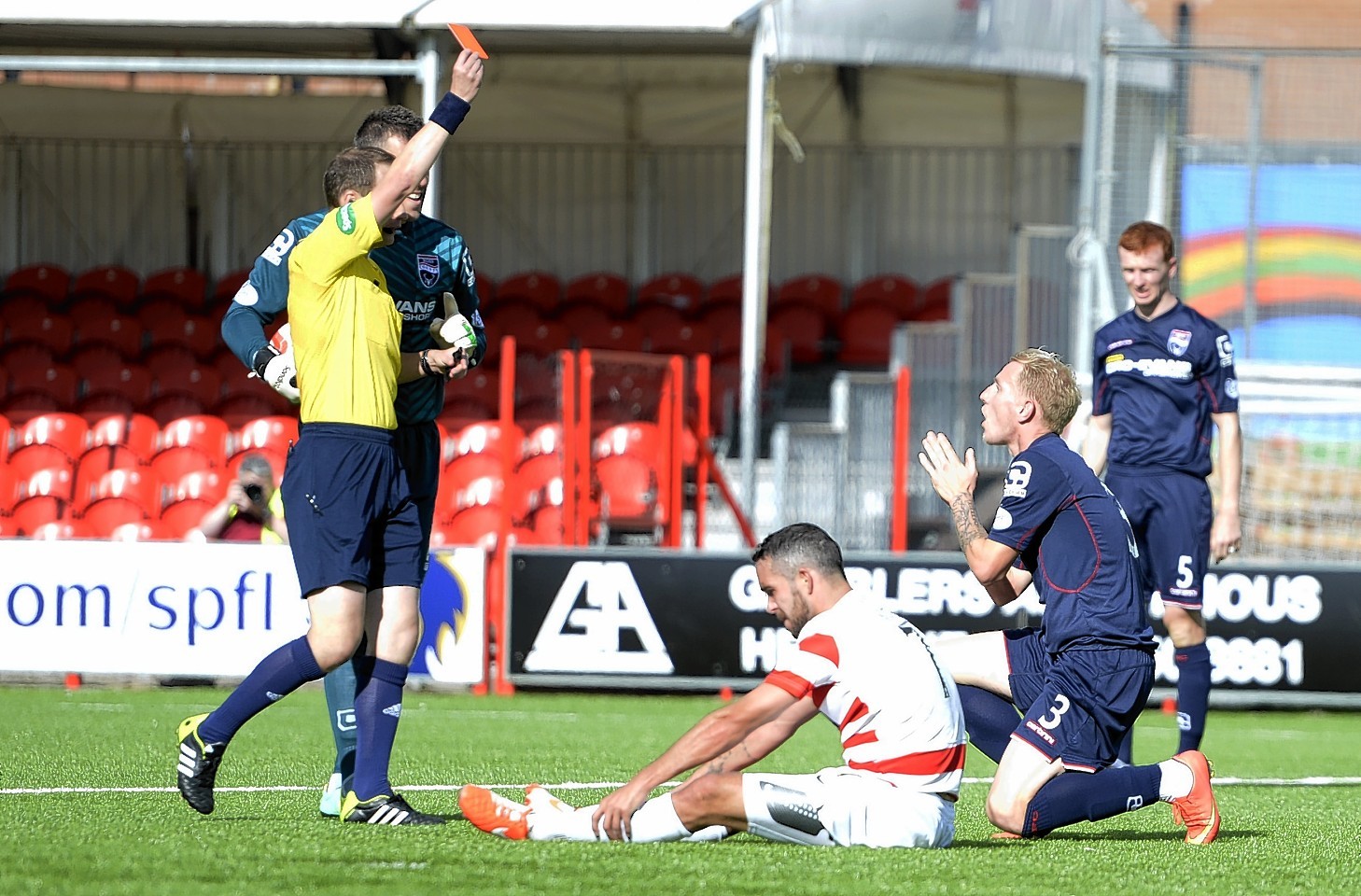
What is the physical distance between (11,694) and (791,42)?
283 inches

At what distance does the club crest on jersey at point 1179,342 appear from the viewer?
7.26 meters

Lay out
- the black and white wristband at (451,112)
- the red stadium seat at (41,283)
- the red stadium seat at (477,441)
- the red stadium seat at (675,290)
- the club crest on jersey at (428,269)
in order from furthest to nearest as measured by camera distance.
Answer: the red stadium seat at (675,290), the red stadium seat at (41,283), the red stadium seat at (477,441), the club crest on jersey at (428,269), the black and white wristband at (451,112)

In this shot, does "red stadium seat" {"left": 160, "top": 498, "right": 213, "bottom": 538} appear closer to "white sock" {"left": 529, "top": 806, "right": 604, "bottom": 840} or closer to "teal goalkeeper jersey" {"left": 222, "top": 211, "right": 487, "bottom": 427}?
"teal goalkeeper jersey" {"left": 222, "top": 211, "right": 487, "bottom": 427}

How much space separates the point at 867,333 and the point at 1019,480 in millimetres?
12576

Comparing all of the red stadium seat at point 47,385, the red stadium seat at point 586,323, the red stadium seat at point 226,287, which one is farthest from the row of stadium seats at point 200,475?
the red stadium seat at point 226,287

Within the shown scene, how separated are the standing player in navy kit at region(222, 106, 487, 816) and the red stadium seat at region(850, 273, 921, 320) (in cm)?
1288

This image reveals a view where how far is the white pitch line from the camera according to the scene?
5.91m

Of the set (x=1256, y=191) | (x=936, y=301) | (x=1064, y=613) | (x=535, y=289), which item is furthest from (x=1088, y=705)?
(x=535, y=289)

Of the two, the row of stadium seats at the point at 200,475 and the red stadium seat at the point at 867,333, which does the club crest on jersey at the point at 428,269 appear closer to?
the row of stadium seats at the point at 200,475

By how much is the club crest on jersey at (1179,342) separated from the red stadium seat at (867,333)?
10101 mm

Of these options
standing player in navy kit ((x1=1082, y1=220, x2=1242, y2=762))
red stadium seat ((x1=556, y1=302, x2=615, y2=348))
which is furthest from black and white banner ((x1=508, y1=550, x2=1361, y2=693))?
red stadium seat ((x1=556, y1=302, x2=615, y2=348))

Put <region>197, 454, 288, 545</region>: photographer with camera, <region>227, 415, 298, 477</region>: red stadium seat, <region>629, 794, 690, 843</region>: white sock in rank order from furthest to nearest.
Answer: <region>227, 415, 298, 477</region>: red stadium seat, <region>197, 454, 288, 545</region>: photographer with camera, <region>629, 794, 690, 843</region>: white sock

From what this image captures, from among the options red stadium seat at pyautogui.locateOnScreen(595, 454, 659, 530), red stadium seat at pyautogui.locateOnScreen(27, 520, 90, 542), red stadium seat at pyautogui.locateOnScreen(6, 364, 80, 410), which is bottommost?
red stadium seat at pyautogui.locateOnScreen(27, 520, 90, 542)

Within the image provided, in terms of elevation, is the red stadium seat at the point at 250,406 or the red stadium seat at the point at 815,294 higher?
the red stadium seat at the point at 815,294
